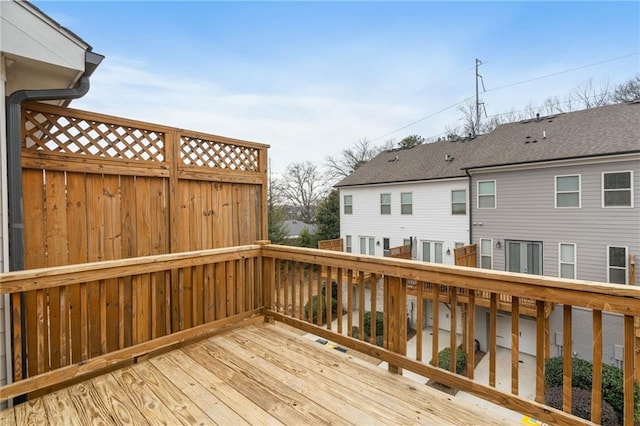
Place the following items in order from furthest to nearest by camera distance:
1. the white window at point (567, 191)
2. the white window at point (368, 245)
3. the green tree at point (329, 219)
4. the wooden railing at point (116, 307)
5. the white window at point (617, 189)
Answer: the green tree at point (329, 219), the white window at point (368, 245), the white window at point (567, 191), the white window at point (617, 189), the wooden railing at point (116, 307)

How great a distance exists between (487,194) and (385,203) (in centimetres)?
398

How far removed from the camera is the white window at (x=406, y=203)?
40.0 ft

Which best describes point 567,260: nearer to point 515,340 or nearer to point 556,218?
point 556,218

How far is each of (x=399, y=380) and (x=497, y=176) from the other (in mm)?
9683

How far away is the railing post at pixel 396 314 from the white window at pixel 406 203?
1044cm

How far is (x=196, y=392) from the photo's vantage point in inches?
79.4

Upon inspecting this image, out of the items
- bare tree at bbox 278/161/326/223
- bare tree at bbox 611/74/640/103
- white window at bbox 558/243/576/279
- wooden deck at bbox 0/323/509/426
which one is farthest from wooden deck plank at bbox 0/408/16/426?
bare tree at bbox 278/161/326/223

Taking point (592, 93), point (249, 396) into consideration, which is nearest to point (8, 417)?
point (249, 396)

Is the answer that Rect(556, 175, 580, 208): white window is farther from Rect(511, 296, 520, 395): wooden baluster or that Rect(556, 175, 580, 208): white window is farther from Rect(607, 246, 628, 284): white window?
Rect(511, 296, 520, 395): wooden baluster

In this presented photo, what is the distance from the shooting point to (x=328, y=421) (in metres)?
1.73

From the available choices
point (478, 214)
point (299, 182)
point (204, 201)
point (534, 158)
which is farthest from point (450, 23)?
point (299, 182)

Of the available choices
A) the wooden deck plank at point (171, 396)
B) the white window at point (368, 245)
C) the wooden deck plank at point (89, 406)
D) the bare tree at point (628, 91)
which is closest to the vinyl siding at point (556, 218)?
the white window at point (368, 245)

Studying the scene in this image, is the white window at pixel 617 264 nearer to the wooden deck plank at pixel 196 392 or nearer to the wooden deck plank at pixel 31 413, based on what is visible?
the wooden deck plank at pixel 196 392

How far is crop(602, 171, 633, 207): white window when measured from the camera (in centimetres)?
777
